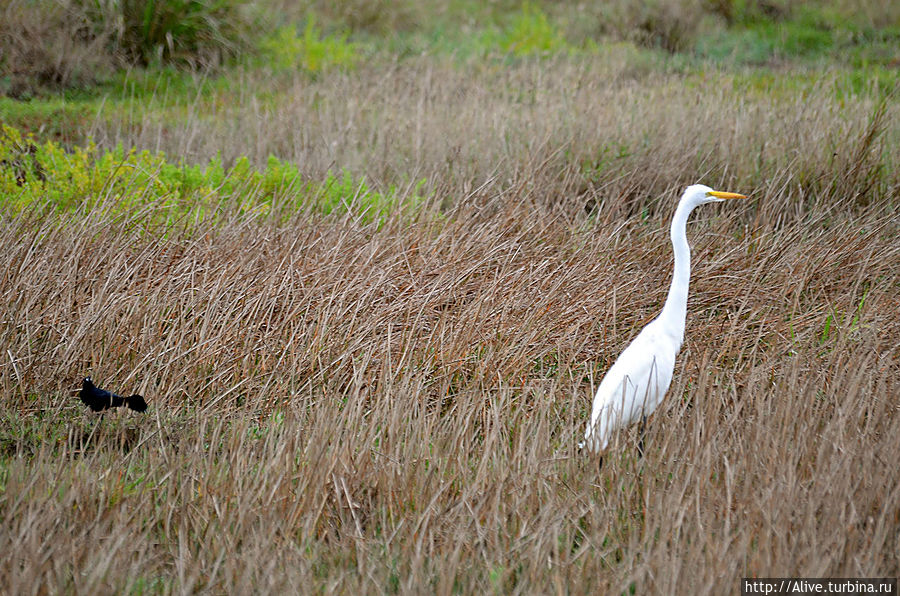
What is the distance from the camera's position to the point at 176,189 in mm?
4242

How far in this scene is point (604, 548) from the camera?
220 cm

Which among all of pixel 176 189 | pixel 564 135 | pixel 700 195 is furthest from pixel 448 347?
pixel 564 135

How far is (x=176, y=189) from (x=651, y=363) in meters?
2.75

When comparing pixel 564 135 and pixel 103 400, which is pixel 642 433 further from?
A: pixel 564 135

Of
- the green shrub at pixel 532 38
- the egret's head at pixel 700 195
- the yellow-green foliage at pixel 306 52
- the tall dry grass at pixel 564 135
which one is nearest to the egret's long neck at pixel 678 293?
the egret's head at pixel 700 195

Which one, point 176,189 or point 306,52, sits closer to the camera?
point 176,189

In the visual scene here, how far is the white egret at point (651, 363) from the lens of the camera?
2611mm

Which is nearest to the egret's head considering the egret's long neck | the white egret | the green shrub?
the white egret

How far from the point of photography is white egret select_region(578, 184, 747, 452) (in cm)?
261

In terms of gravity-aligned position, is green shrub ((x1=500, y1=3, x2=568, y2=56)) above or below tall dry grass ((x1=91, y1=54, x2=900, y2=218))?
above

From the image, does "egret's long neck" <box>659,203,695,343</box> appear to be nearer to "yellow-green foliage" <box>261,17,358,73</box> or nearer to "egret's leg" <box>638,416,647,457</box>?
"egret's leg" <box>638,416,647,457</box>

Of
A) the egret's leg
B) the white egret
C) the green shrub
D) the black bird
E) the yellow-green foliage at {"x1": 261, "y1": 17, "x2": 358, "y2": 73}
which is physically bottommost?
the egret's leg

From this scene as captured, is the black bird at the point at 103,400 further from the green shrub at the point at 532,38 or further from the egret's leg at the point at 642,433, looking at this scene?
the green shrub at the point at 532,38

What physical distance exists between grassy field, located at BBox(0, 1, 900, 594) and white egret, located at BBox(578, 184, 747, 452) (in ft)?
0.31
